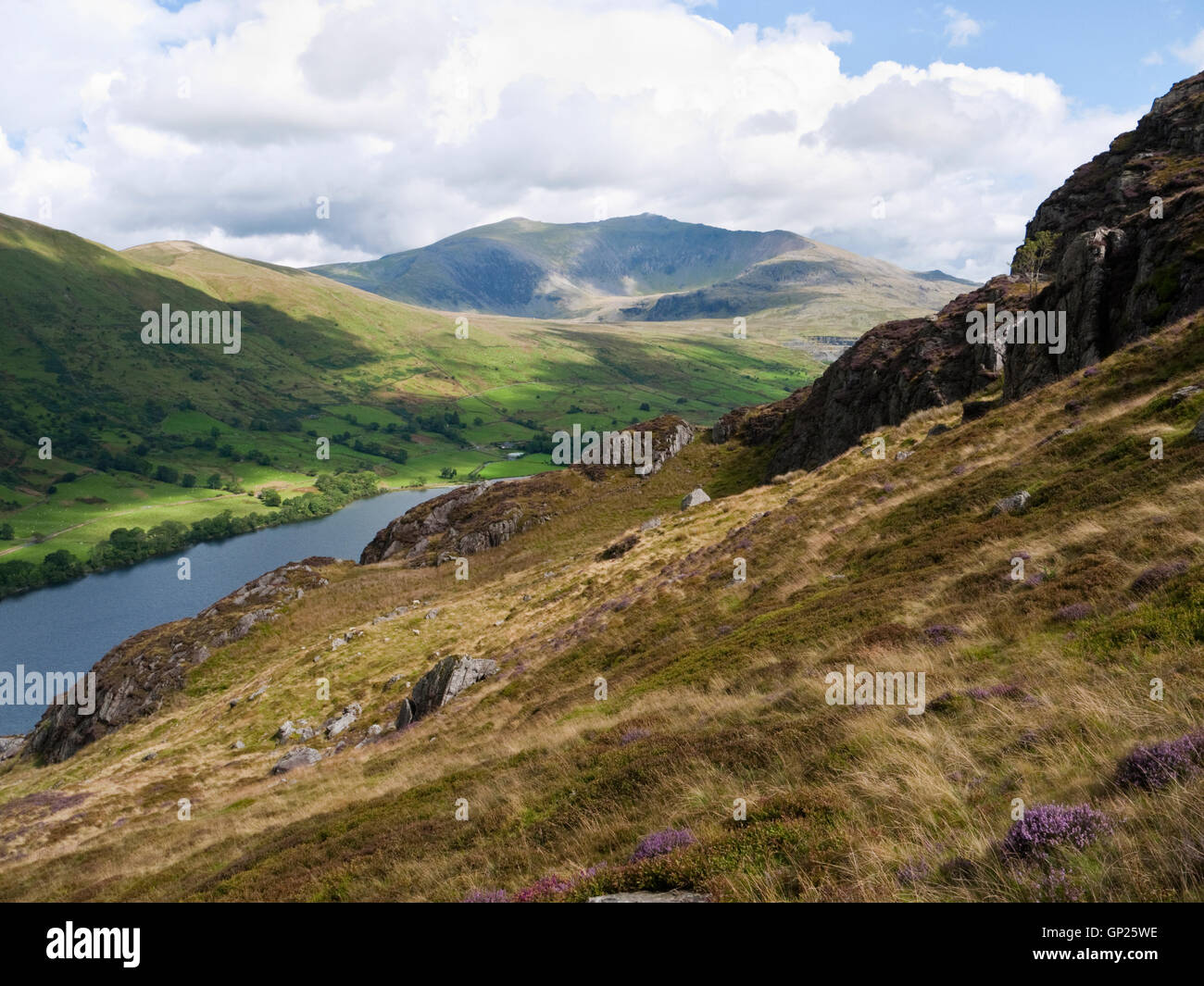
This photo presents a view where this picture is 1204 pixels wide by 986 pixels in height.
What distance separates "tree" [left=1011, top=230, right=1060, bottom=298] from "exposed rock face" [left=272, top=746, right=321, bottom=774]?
65413 millimetres

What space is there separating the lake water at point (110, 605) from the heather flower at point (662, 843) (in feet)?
443

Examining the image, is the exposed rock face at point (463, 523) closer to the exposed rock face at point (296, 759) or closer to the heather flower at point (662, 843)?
the exposed rock face at point (296, 759)

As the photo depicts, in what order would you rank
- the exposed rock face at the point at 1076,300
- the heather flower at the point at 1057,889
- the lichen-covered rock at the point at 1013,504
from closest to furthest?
the heather flower at the point at 1057,889 → the lichen-covered rock at the point at 1013,504 → the exposed rock face at the point at 1076,300

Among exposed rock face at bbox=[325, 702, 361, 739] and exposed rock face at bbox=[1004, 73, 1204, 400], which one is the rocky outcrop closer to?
exposed rock face at bbox=[325, 702, 361, 739]

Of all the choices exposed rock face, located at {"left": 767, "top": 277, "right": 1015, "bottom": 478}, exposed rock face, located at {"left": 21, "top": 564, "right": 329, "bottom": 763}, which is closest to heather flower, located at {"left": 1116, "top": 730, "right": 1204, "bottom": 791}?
exposed rock face, located at {"left": 767, "top": 277, "right": 1015, "bottom": 478}

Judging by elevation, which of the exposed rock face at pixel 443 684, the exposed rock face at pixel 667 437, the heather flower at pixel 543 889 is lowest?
the exposed rock face at pixel 443 684

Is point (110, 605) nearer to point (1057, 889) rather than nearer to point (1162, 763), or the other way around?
point (1057, 889)

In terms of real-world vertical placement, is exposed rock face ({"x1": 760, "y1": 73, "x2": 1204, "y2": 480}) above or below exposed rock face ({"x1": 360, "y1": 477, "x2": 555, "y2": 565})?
above

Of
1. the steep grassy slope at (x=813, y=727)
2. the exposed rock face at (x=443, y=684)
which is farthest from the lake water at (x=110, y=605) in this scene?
the steep grassy slope at (x=813, y=727)

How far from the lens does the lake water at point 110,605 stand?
12888 centimetres

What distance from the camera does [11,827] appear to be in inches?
1524

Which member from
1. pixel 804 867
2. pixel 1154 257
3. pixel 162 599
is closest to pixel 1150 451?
pixel 804 867

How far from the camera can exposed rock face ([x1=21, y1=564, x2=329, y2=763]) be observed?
63.8 meters

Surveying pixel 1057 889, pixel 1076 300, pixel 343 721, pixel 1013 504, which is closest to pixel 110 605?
pixel 343 721
